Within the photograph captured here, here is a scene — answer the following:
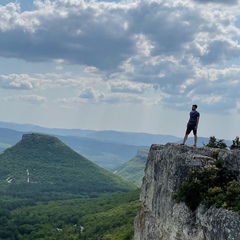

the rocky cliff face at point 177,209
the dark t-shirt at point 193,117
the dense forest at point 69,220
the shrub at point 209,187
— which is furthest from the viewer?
the dense forest at point 69,220

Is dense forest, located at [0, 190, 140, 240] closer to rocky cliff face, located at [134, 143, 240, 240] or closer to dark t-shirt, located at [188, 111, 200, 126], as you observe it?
rocky cliff face, located at [134, 143, 240, 240]

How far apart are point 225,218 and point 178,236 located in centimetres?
551

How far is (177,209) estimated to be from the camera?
23.4 m

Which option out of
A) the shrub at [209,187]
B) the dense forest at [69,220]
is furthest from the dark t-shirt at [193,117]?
the dense forest at [69,220]

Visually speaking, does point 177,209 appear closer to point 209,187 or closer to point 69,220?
point 209,187

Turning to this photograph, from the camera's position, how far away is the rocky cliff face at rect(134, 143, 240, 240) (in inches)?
739

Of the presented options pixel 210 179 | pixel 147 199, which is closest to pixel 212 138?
pixel 147 199

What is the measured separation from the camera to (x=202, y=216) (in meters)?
20.5

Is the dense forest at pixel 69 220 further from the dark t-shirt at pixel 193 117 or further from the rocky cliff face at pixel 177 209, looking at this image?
the dark t-shirt at pixel 193 117

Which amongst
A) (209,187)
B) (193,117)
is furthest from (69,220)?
(209,187)

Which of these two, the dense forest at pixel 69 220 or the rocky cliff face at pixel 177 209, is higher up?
the rocky cliff face at pixel 177 209

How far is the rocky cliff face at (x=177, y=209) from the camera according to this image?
18783 mm

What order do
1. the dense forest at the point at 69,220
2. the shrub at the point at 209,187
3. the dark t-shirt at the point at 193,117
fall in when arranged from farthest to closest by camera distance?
the dense forest at the point at 69,220 < the dark t-shirt at the point at 193,117 < the shrub at the point at 209,187

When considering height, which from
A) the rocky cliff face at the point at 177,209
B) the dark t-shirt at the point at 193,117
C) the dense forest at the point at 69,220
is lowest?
the dense forest at the point at 69,220
